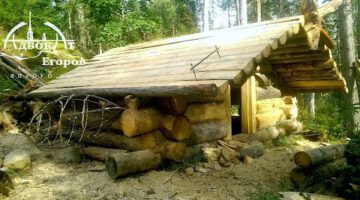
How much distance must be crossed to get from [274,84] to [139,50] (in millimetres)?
4061

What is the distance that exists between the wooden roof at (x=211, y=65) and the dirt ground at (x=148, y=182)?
55.3 inches

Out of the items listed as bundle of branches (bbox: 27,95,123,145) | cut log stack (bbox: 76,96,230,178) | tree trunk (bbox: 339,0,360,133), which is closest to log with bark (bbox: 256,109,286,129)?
cut log stack (bbox: 76,96,230,178)

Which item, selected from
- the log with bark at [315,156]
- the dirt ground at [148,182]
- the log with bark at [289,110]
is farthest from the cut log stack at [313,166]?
the log with bark at [289,110]

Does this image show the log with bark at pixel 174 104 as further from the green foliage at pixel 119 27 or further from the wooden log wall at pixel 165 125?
the green foliage at pixel 119 27

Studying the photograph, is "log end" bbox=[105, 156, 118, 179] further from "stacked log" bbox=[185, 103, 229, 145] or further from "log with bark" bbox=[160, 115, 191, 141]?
"stacked log" bbox=[185, 103, 229, 145]

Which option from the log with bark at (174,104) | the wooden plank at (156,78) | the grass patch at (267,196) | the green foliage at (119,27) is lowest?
the grass patch at (267,196)

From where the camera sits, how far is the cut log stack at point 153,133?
523 centimetres

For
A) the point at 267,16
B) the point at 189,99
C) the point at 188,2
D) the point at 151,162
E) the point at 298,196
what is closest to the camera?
the point at 298,196

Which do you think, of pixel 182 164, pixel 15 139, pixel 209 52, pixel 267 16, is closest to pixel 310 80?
pixel 209 52

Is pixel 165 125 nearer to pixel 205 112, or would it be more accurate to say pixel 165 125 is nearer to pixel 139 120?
pixel 139 120

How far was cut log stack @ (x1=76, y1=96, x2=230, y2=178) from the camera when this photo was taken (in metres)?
5.23

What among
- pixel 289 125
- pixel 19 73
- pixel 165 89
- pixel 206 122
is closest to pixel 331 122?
pixel 289 125

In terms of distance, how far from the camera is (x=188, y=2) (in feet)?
112

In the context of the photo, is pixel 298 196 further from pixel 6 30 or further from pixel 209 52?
pixel 6 30
